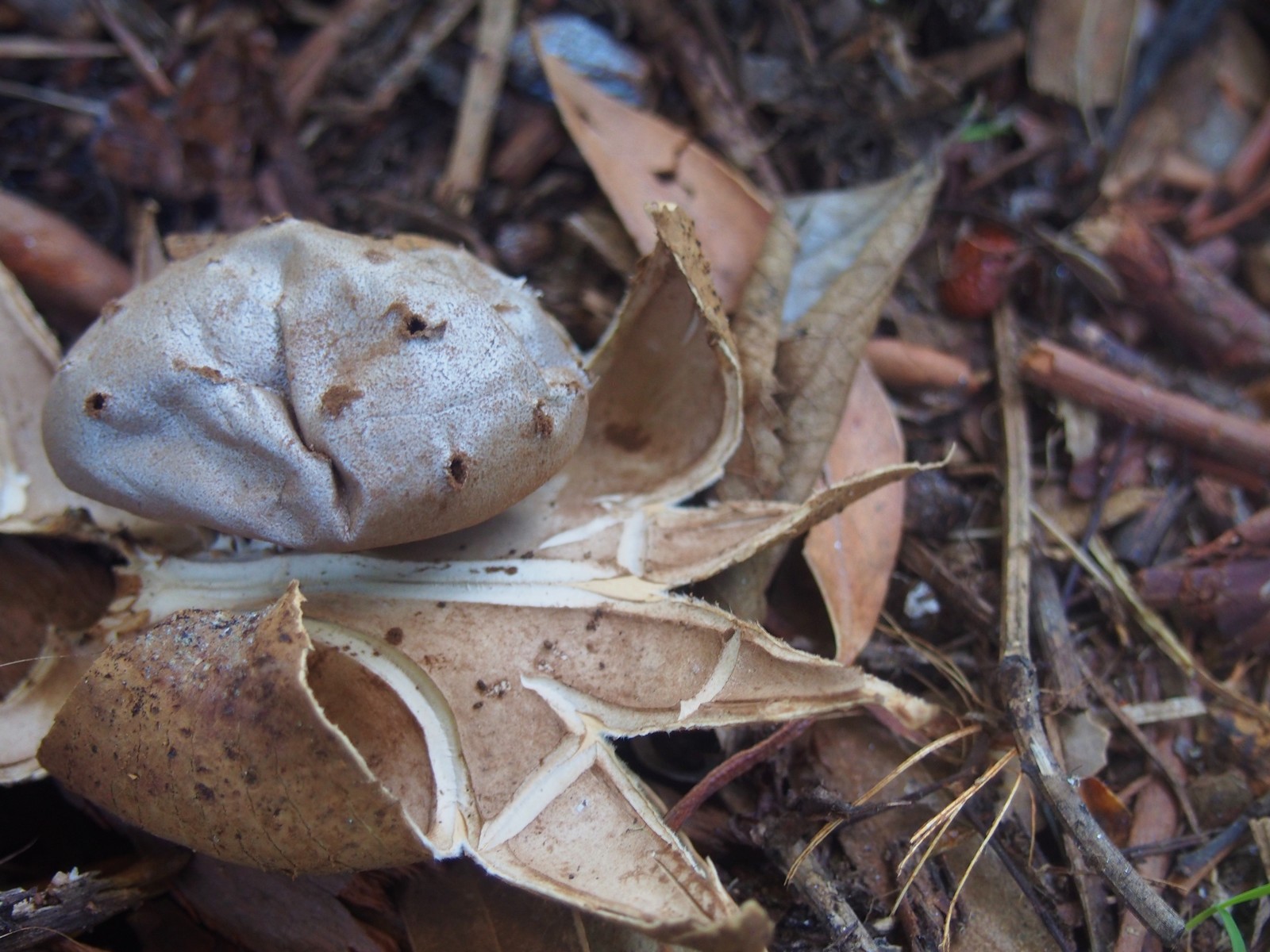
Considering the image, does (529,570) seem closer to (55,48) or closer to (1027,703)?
(1027,703)

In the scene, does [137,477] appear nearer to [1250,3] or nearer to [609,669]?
[609,669]

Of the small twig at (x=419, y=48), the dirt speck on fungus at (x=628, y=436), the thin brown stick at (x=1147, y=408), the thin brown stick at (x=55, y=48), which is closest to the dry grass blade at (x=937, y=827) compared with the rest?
the dirt speck on fungus at (x=628, y=436)

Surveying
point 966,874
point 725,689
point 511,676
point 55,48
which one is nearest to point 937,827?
point 966,874

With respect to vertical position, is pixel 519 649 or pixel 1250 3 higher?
pixel 1250 3

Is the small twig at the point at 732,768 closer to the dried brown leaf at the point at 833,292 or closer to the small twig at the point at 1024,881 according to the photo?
the small twig at the point at 1024,881

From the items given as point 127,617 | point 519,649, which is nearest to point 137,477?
point 127,617
